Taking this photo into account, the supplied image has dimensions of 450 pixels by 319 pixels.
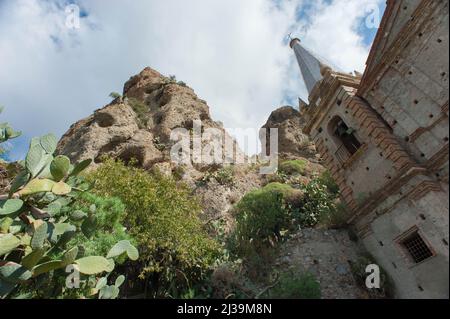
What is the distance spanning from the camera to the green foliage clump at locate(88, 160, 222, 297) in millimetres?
11336

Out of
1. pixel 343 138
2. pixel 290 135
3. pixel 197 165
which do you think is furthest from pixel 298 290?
pixel 290 135

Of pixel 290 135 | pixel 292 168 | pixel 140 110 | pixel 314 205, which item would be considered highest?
pixel 140 110

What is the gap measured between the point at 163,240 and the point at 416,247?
27.6 feet

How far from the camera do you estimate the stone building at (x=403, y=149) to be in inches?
326

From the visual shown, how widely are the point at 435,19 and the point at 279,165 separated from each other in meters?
17.1

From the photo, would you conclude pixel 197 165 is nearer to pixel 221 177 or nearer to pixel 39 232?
pixel 221 177

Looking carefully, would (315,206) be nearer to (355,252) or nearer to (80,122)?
(355,252)

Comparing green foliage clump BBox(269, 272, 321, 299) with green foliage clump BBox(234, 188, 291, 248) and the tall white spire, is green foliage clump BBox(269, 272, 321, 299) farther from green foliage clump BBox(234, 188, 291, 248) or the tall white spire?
the tall white spire

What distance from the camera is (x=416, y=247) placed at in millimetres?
8648

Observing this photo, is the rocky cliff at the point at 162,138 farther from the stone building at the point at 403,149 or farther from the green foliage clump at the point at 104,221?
the stone building at the point at 403,149

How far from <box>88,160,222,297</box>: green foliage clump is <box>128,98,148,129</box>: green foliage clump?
1575 centimetres

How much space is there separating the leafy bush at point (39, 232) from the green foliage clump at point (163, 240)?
142 inches

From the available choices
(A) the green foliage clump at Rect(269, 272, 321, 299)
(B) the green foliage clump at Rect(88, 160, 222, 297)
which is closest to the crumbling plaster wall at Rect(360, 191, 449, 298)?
(A) the green foliage clump at Rect(269, 272, 321, 299)
